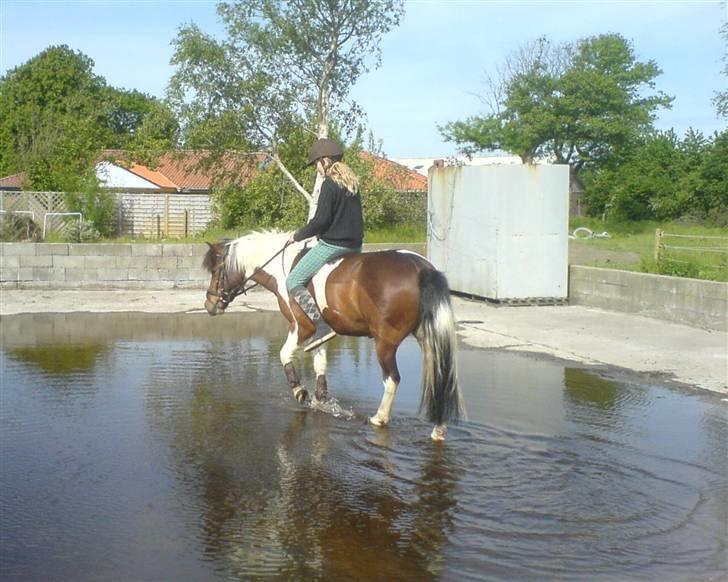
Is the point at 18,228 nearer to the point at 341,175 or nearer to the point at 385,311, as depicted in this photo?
the point at 341,175

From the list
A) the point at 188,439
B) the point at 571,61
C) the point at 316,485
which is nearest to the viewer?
the point at 316,485

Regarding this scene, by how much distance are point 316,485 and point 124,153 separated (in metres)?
29.2

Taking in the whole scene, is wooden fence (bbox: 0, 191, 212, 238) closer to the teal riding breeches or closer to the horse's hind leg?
the teal riding breeches

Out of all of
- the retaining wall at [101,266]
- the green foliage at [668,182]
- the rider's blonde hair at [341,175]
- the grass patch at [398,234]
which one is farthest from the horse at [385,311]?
the green foliage at [668,182]

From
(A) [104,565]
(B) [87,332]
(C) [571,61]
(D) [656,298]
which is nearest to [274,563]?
(A) [104,565]

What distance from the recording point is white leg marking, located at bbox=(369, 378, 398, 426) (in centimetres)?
771

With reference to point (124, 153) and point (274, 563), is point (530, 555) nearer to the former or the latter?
point (274, 563)

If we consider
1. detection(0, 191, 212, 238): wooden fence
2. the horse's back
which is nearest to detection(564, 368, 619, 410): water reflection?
the horse's back

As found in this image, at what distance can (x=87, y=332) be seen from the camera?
43.3ft

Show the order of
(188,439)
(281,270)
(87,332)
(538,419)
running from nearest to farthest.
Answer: (188,439) → (538,419) → (281,270) → (87,332)

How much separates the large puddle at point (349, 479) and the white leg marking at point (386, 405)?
5.2 inches

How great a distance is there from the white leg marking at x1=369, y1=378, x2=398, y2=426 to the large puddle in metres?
0.13

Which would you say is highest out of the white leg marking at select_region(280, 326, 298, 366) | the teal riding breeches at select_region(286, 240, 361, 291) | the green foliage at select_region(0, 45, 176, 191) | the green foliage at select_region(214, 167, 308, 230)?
the green foliage at select_region(0, 45, 176, 191)

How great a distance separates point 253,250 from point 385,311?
202 cm
